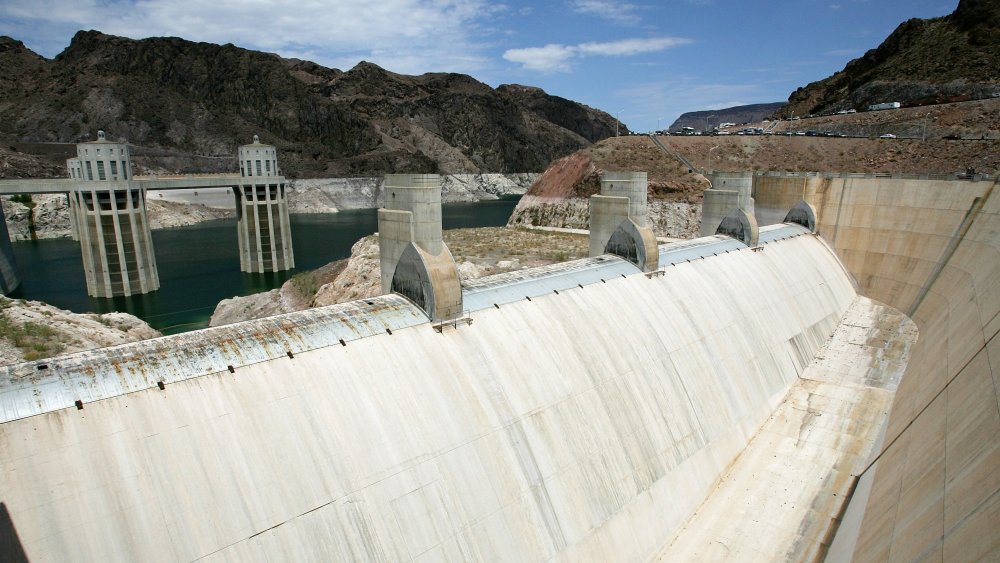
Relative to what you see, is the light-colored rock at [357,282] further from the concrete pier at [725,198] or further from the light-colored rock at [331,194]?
the light-colored rock at [331,194]

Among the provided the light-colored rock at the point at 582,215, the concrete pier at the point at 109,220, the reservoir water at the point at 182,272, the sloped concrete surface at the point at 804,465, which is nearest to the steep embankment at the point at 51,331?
the reservoir water at the point at 182,272

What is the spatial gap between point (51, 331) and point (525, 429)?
78.9ft

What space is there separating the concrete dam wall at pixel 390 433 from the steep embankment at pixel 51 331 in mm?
16315

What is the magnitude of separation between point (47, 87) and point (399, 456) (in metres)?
201

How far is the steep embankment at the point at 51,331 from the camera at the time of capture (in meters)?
23.4

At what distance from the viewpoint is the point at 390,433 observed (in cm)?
1350

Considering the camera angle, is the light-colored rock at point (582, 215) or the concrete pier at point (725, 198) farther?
the light-colored rock at point (582, 215)

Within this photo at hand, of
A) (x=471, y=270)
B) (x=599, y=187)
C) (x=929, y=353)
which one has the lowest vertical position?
(x=929, y=353)

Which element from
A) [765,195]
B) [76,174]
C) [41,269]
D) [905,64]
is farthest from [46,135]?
[905,64]

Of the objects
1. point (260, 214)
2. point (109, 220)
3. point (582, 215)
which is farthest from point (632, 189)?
point (260, 214)

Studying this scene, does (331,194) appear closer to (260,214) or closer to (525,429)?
(260,214)

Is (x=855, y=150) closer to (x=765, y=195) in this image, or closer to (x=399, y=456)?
(x=765, y=195)

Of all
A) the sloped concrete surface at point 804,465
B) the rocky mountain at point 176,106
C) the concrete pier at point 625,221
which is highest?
the rocky mountain at point 176,106

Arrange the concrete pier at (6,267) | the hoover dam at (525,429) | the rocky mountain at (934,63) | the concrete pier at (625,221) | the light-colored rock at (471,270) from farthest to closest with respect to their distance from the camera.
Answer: the rocky mountain at (934,63) < the concrete pier at (6,267) < the light-colored rock at (471,270) < the concrete pier at (625,221) < the hoover dam at (525,429)
